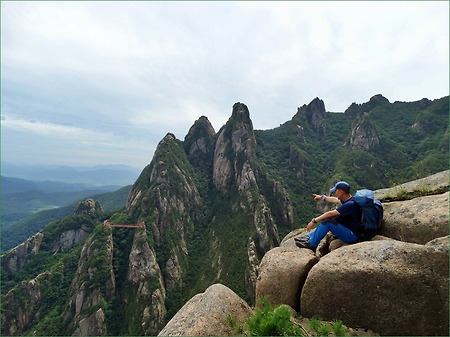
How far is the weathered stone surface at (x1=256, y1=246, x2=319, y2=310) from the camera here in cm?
708

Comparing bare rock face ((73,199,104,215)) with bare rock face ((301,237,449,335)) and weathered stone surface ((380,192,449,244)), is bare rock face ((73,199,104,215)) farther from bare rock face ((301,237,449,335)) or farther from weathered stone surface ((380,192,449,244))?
weathered stone surface ((380,192,449,244))

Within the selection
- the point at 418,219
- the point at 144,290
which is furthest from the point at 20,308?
the point at 418,219

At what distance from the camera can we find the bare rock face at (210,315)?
234 inches

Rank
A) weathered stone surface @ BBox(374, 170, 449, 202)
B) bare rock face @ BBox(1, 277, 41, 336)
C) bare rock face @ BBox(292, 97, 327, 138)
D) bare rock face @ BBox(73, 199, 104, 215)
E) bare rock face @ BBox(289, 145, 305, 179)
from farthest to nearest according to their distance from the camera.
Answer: bare rock face @ BBox(292, 97, 327, 138)
bare rock face @ BBox(289, 145, 305, 179)
bare rock face @ BBox(73, 199, 104, 215)
bare rock face @ BBox(1, 277, 41, 336)
weathered stone surface @ BBox(374, 170, 449, 202)

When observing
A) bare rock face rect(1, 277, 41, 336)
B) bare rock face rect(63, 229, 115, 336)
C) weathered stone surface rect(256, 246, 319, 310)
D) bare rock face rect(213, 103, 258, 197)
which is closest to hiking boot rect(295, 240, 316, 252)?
weathered stone surface rect(256, 246, 319, 310)

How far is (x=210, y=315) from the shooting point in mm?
6273

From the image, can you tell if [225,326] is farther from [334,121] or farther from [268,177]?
[334,121]

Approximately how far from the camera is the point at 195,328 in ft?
19.4

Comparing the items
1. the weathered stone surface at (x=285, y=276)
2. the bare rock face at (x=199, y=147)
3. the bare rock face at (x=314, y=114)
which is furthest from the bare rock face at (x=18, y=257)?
the bare rock face at (x=314, y=114)

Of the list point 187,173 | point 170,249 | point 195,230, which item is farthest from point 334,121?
point 170,249

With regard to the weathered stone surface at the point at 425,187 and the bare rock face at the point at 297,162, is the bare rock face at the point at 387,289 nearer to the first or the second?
the weathered stone surface at the point at 425,187

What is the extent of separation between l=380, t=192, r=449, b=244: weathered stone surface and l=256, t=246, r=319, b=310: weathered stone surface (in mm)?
2770

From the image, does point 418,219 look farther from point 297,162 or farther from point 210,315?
point 297,162

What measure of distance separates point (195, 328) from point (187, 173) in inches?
4876
